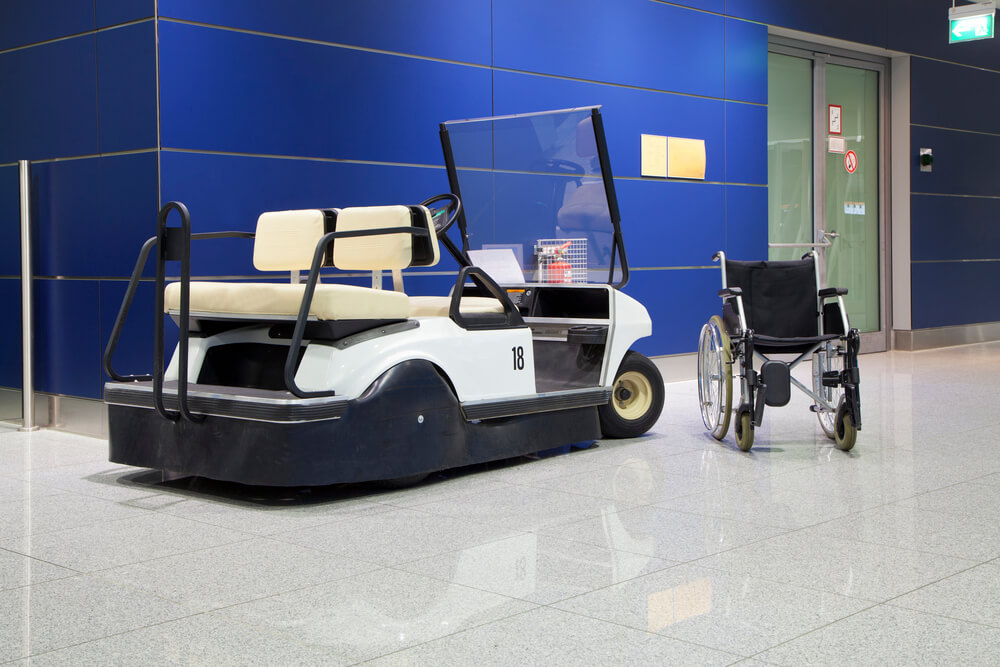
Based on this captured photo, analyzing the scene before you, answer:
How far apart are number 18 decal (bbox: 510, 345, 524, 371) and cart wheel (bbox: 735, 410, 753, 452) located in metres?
1.06

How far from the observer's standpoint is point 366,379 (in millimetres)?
3961

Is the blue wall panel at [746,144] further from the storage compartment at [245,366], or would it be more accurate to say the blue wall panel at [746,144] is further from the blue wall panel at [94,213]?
the storage compartment at [245,366]

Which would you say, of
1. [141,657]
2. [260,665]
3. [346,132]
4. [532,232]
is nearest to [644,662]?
[260,665]

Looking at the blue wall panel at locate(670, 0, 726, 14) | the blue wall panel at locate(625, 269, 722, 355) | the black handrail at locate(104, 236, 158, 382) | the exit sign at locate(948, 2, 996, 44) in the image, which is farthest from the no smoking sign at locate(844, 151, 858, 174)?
the black handrail at locate(104, 236, 158, 382)

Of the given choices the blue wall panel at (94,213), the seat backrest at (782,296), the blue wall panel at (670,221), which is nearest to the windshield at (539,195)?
the seat backrest at (782,296)

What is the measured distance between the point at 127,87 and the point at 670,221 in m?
4.09

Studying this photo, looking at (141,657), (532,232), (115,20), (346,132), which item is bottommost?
(141,657)

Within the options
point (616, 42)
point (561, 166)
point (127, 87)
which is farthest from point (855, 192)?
point (127, 87)

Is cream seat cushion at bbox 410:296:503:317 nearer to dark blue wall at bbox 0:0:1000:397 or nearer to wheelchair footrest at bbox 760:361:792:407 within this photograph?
dark blue wall at bbox 0:0:1000:397

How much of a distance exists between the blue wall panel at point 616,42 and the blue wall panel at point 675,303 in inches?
54.7

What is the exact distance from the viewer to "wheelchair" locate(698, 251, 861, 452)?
4824mm

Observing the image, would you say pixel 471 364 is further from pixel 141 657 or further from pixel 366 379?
pixel 141 657

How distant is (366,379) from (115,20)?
8.60 feet

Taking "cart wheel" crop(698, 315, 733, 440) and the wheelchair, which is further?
"cart wheel" crop(698, 315, 733, 440)
